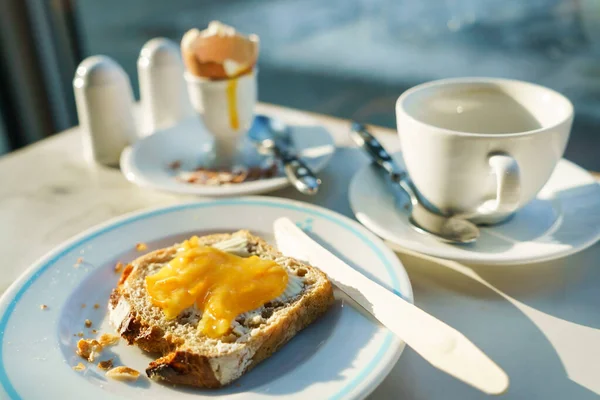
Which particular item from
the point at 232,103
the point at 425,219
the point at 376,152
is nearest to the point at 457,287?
the point at 425,219

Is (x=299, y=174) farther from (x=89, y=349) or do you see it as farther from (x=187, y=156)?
(x=89, y=349)

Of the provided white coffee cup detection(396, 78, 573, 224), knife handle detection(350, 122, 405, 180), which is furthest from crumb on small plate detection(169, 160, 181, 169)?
white coffee cup detection(396, 78, 573, 224)

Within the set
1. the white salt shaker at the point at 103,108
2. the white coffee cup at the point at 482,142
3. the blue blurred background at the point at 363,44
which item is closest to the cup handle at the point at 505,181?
the white coffee cup at the point at 482,142

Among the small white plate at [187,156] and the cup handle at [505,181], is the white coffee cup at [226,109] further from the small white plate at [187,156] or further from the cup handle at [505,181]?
the cup handle at [505,181]

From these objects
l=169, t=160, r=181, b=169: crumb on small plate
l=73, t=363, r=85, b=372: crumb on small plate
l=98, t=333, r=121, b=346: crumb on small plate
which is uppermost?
l=73, t=363, r=85, b=372: crumb on small plate

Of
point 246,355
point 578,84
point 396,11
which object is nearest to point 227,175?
point 246,355

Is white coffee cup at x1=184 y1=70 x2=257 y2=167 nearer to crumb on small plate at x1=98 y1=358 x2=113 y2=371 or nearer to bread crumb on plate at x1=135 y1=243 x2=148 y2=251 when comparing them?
bread crumb on plate at x1=135 y1=243 x2=148 y2=251
